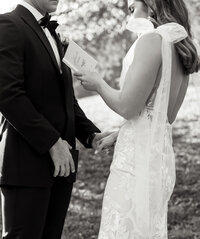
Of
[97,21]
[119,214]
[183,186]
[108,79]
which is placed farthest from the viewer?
[108,79]

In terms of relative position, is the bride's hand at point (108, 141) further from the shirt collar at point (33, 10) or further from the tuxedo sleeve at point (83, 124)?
the shirt collar at point (33, 10)

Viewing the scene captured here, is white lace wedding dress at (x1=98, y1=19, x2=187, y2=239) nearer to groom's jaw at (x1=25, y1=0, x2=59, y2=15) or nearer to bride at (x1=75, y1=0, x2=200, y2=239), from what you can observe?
bride at (x1=75, y1=0, x2=200, y2=239)

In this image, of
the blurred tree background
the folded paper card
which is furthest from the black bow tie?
the blurred tree background

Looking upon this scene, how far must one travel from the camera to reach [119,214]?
3053 millimetres

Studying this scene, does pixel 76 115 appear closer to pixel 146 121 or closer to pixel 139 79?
pixel 146 121

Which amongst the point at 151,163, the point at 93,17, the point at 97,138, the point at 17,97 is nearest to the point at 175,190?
the point at 97,138

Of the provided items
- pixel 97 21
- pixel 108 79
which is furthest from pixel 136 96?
pixel 108 79

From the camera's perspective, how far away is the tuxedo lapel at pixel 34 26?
2.88 meters

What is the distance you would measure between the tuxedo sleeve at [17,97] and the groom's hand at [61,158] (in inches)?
2.3

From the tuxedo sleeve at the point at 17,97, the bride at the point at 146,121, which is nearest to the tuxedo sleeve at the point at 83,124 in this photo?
the bride at the point at 146,121

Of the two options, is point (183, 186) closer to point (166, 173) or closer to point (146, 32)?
point (166, 173)

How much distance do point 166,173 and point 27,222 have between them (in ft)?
3.00

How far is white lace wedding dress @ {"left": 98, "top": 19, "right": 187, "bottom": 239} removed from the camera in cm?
302

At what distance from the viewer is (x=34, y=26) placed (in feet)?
9.50
